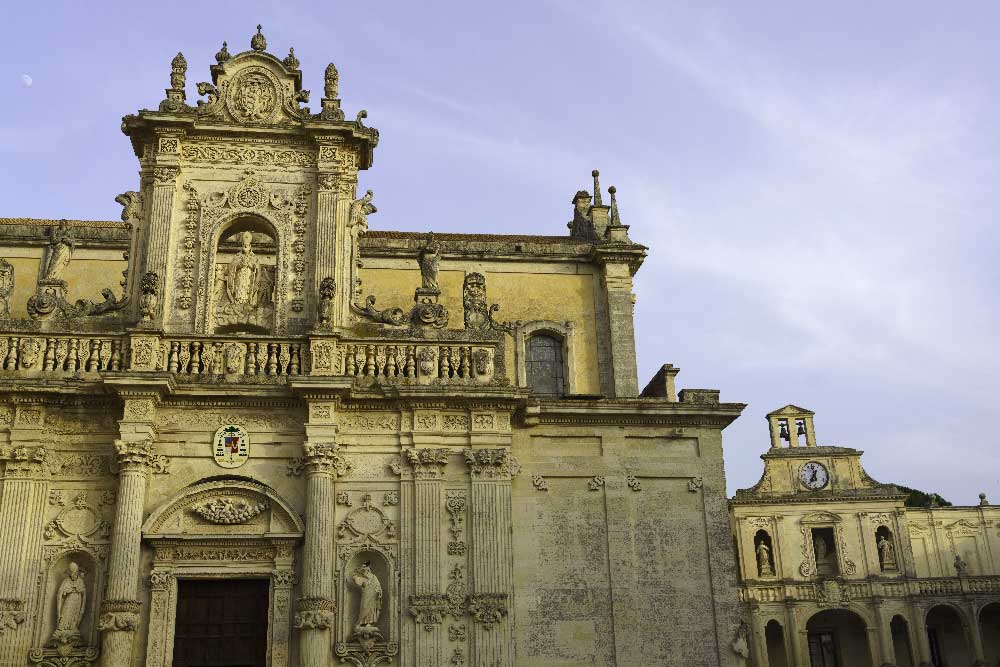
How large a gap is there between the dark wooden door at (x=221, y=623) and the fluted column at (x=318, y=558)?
3.03ft

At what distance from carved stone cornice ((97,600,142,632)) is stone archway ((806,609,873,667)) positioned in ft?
96.8

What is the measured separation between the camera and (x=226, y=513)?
54.9 ft

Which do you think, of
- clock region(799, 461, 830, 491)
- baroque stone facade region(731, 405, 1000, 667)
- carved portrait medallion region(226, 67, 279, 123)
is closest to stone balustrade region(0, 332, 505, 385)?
carved portrait medallion region(226, 67, 279, 123)

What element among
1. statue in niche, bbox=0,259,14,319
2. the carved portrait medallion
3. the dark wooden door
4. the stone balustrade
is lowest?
the dark wooden door

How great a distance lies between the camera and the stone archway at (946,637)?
40.2 metres

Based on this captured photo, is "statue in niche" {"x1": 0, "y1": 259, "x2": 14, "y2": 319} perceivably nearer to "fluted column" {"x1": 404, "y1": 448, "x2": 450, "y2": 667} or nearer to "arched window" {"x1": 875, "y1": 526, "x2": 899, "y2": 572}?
"fluted column" {"x1": 404, "y1": 448, "x2": 450, "y2": 667}

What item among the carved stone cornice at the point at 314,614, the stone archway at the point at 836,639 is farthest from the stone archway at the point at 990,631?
the carved stone cornice at the point at 314,614

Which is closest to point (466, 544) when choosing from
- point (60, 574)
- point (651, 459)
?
point (651, 459)

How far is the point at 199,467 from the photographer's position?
17016 mm

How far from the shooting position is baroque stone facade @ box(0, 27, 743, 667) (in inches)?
644

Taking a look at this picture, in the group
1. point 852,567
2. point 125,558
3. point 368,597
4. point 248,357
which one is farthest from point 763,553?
point 125,558

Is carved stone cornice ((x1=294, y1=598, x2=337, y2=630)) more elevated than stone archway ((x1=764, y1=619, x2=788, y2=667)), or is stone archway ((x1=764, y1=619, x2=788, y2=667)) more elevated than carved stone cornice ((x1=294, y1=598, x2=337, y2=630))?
stone archway ((x1=764, y1=619, x2=788, y2=667))

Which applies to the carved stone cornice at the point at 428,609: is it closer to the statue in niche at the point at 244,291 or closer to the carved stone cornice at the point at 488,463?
the carved stone cornice at the point at 488,463

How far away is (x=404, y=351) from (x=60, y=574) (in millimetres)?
6469
